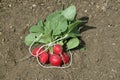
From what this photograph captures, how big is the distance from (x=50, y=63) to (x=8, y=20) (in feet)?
2.28

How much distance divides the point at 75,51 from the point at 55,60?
0.84 feet

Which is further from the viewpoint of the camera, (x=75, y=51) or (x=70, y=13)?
(x=75, y=51)

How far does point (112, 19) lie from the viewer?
3.52m

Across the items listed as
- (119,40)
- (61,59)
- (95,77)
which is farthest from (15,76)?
(119,40)

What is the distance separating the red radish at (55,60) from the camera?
9.95 ft

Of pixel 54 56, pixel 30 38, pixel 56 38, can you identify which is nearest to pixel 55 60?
pixel 54 56

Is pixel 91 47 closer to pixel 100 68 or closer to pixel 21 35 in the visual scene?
pixel 100 68

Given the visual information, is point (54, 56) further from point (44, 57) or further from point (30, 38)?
point (30, 38)

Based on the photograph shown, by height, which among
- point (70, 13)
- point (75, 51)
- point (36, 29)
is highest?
point (70, 13)

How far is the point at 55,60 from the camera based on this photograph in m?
3.03

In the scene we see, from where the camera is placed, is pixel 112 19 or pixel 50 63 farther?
pixel 112 19

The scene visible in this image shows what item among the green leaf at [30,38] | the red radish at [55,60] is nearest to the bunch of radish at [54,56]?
the red radish at [55,60]

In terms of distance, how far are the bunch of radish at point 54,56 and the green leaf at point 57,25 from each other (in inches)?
5.1

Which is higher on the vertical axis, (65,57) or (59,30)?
(59,30)
